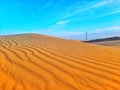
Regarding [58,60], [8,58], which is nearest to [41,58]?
[58,60]

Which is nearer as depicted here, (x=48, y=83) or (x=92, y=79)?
(x=48, y=83)

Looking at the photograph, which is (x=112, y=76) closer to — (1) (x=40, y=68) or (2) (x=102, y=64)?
(2) (x=102, y=64)

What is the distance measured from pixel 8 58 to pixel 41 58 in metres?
0.73

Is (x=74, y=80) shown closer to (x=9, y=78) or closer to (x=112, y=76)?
(x=112, y=76)

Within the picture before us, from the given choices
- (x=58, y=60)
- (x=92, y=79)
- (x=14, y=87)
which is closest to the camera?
(x=14, y=87)

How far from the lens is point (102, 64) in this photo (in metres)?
4.56

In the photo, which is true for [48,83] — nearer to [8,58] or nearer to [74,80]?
[74,80]

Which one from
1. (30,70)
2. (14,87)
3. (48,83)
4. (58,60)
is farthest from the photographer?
(58,60)

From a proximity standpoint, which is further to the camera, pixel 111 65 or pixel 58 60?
pixel 58 60

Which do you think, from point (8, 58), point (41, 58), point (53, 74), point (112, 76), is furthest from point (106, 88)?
point (8, 58)

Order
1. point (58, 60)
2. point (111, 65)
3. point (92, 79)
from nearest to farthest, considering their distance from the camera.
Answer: point (92, 79), point (111, 65), point (58, 60)

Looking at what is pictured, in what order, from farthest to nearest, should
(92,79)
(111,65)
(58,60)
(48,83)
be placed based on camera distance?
(58,60) < (111,65) < (92,79) < (48,83)

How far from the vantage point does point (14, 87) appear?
3.07 metres

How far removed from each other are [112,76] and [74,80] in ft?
2.36
